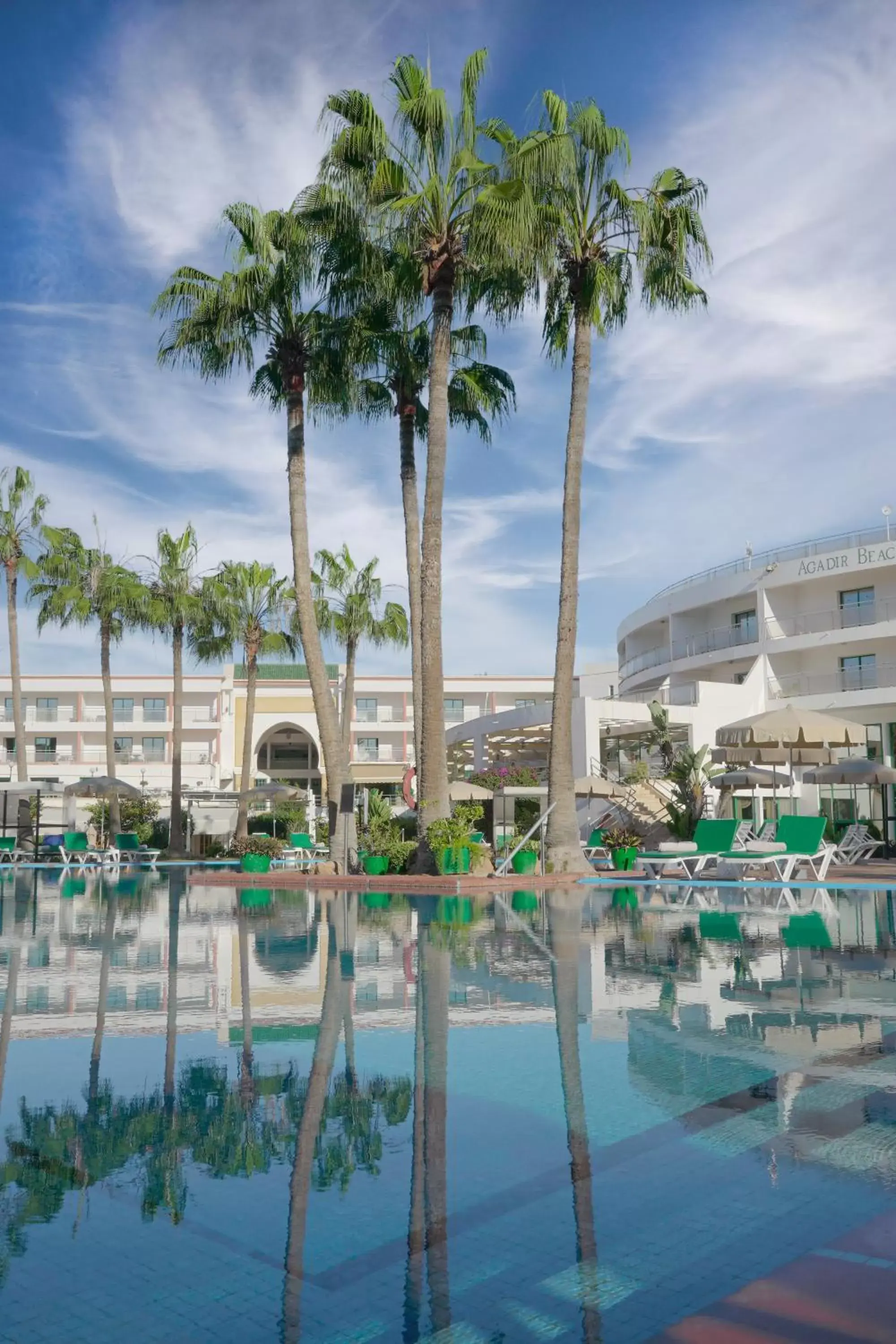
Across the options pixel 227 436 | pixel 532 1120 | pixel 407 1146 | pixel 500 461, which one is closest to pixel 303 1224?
pixel 407 1146

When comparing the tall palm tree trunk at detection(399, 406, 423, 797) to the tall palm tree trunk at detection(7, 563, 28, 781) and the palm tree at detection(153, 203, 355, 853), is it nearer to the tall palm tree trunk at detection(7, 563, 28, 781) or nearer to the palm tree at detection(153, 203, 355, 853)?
the palm tree at detection(153, 203, 355, 853)

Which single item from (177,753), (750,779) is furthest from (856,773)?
(177,753)

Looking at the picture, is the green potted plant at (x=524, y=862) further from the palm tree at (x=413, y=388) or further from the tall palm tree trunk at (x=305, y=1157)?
the tall palm tree trunk at (x=305, y=1157)

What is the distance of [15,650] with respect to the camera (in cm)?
3856

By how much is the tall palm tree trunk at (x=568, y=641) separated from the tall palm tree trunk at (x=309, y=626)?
4.17 meters

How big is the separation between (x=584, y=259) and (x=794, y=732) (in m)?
9.81

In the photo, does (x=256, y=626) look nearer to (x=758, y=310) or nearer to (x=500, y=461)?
(x=500, y=461)

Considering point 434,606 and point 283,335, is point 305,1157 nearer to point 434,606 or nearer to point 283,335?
point 434,606

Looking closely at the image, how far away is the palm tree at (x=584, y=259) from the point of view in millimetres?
21234

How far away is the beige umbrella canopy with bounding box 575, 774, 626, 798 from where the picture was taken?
27453 mm

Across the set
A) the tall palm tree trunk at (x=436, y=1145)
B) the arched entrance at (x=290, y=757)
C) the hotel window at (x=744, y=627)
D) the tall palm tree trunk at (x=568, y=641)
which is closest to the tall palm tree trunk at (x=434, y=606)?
the tall palm tree trunk at (x=568, y=641)

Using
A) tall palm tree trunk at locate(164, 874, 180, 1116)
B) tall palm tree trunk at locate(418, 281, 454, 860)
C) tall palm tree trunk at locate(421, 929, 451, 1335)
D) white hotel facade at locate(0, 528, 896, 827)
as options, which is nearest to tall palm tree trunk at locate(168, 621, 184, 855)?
white hotel facade at locate(0, 528, 896, 827)

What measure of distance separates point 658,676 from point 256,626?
48.1 ft

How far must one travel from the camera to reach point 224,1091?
549cm
